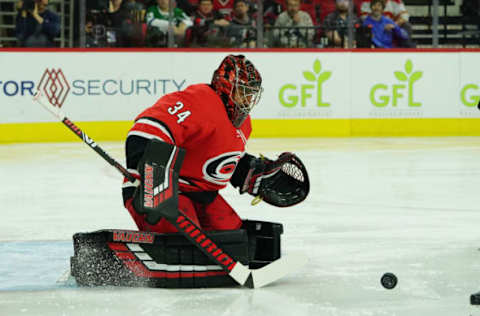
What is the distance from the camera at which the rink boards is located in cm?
935

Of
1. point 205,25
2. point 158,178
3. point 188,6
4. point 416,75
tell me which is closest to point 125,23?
point 188,6

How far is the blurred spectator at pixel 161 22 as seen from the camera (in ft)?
32.0

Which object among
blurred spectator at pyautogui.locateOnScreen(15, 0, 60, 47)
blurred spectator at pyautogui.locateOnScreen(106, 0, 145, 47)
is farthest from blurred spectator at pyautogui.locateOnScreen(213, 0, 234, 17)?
blurred spectator at pyautogui.locateOnScreen(15, 0, 60, 47)

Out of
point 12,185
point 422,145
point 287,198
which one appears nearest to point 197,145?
point 287,198

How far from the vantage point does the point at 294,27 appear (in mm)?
10195

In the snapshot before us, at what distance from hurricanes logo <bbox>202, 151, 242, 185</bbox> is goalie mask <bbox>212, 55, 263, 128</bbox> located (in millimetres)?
133

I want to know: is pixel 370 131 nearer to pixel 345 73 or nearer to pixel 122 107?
pixel 345 73

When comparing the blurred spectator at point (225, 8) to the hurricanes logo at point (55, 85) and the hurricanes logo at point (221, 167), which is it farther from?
the hurricanes logo at point (221, 167)

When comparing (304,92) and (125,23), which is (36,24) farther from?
(304,92)

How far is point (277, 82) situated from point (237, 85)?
685 cm

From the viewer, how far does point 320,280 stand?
3.31m

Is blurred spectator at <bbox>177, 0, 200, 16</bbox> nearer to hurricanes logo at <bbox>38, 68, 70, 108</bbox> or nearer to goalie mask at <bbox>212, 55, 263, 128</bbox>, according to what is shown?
hurricanes logo at <bbox>38, 68, 70, 108</bbox>

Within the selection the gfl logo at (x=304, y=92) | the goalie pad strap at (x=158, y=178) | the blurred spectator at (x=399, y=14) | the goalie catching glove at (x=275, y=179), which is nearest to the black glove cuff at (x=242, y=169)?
the goalie catching glove at (x=275, y=179)

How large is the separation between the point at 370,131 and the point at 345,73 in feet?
2.23
